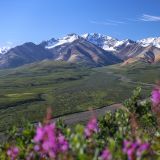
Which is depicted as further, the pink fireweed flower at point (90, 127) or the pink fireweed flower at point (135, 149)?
the pink fireweed flower at point (90, 127)

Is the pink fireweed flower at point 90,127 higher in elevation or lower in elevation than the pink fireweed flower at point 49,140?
higher

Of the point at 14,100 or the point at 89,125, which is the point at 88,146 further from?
the point at 14,100

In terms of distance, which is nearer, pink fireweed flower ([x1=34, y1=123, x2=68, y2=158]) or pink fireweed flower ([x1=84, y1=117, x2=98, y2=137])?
pink fireweed flower ([x1=34, y1=123, x2=68, y2=158])

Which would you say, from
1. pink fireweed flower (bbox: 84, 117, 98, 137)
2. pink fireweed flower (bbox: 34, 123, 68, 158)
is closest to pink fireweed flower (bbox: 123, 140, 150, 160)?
pink fireweed flower (bbox: 84, 117, 98, 137)

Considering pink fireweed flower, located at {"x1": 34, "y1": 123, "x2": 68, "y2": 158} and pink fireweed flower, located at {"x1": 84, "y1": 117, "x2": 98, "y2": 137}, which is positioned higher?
pink fireweed flower, located at {"x1": 84, "y1": 117, "x2": 98, "y2": 137}

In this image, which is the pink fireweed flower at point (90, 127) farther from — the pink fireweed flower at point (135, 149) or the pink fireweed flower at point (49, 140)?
the pink fireweed flower at point (135, 149)

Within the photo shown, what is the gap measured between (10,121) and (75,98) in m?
56.4

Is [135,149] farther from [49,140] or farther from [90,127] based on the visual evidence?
[49,140]

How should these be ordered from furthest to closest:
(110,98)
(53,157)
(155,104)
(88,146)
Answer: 1. (110,98)
2. (155,104)
3. (88,146)
4. (53,157)

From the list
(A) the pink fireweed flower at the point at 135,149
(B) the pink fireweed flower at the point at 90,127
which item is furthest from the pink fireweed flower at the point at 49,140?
(A) the pink fireweed flower at the point at 135,149

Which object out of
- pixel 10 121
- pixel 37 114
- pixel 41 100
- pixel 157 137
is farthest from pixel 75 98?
pixel 157 137

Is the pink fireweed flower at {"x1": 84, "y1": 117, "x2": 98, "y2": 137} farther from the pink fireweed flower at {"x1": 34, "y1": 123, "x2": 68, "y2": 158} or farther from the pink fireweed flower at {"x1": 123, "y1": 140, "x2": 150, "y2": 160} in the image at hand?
the pink fireweed flower at {"x1": 123, "y1": 140, "x2": 150, "y2": 160}

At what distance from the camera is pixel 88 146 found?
998 cm

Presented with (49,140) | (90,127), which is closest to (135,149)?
(90,127)
